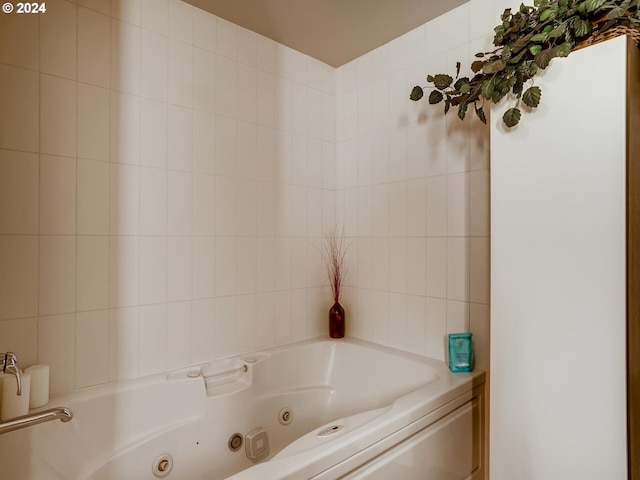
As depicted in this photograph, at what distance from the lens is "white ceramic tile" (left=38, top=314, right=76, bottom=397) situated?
4.27 feet

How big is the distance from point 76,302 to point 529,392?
158cm

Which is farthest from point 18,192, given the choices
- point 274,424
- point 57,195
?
point 274,424

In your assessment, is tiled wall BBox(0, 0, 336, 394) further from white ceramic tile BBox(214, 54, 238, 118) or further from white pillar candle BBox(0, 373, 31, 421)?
white pillar candle BBox(0, 373, 31, 421)

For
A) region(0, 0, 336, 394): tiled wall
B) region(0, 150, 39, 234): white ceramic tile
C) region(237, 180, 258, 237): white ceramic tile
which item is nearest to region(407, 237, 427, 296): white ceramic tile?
region(0, 0, 336, 394): tiled wall

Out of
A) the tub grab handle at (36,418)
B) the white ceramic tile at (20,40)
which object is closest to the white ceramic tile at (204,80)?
the white ceramic tile at (20,40)

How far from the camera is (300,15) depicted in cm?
174

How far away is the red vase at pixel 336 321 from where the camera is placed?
6.95ft

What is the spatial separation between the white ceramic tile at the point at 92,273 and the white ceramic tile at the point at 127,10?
2.90ft

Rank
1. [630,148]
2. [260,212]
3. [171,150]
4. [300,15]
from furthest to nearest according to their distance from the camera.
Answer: [260,212] < [300,15] < [171,150] < [630,148]

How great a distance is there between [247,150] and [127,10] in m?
0.73

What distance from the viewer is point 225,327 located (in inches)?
69.2

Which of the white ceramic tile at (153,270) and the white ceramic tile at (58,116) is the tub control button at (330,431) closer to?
the white ceramic tile at (153,270)

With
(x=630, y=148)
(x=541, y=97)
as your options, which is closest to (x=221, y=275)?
(x=541, y=97)

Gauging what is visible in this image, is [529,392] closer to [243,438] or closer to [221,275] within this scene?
[243,438]
